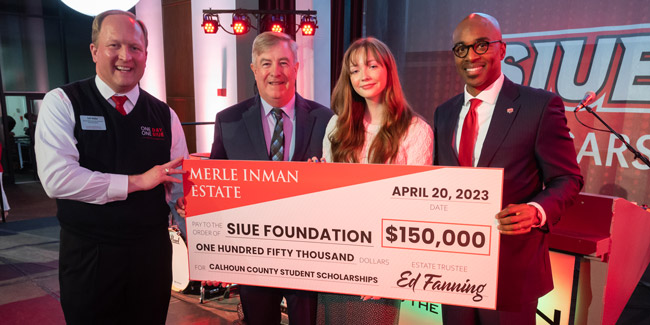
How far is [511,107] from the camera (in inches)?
58.4

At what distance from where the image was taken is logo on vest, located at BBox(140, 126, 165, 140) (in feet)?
5.67

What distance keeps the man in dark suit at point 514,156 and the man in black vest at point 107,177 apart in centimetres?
113

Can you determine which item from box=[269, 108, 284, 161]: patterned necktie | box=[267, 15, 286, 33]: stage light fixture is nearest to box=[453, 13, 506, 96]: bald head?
box=[269, 108, 284, 161]: patterned necktie

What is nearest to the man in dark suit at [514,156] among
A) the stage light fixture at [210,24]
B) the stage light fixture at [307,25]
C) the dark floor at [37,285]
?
the dark floor at [37,285]

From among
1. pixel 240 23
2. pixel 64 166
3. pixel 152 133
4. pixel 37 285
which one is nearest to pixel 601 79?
pixel 152 133

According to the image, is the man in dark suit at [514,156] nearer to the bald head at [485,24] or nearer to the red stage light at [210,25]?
the bald head at [485,24]

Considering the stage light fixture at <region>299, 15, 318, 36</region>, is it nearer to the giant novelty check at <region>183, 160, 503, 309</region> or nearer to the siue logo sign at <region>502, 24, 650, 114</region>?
the siue logo sign at <region>502, 24, 650, 114</region>

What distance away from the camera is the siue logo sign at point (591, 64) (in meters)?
4.24

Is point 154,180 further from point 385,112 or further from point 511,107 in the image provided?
point 511,107

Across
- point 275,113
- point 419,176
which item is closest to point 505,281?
point 419,176

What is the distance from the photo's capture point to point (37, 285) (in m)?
3.89

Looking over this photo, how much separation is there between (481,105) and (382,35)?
16.7 ft

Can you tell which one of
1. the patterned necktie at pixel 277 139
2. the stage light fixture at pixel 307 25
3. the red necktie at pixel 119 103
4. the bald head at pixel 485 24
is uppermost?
the stage light fixture at pixel 307 25

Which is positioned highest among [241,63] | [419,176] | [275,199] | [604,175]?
[241,63]
